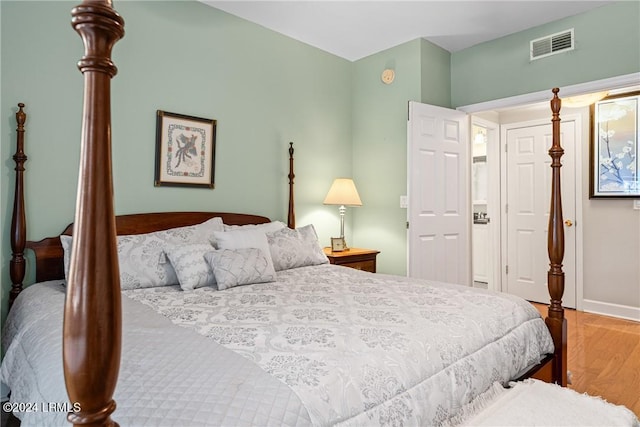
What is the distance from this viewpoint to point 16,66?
2.21 m

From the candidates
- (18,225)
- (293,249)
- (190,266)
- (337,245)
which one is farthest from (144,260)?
(337,245)

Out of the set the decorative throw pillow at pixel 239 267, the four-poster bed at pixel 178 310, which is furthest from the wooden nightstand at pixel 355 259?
the decorative throw pillow at pixel 239 267

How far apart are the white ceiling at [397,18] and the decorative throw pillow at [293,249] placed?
176cm

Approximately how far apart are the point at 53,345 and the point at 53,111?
169 cm

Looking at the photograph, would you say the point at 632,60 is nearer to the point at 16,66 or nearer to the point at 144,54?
the point at 144,54

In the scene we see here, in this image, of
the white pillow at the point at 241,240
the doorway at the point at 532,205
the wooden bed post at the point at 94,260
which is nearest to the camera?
the wooden bed post at the point at 94,260

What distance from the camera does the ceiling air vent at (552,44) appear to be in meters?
3.18

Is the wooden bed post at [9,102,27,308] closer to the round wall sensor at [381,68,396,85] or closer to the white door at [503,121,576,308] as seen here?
the round wall sensor at [381,68,396,85]

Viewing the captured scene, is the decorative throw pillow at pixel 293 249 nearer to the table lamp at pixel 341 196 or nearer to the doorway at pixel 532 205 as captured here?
the table lamp at pixel 341 196

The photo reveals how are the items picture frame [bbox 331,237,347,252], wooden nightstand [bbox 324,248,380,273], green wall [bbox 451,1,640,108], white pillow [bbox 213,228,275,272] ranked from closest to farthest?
white pillow [bbox 213,228,275,272] → green wall [bbox 451,1,640,108] → wooden nightstand [bbox 324,248,380,273] → picture frame [bbox 331,237,347,252]

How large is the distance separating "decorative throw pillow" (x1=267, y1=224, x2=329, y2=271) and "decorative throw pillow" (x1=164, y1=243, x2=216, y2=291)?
559 millimetres

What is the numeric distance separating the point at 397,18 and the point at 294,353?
2.99 meters

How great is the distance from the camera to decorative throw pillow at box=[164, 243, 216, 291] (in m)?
2.09

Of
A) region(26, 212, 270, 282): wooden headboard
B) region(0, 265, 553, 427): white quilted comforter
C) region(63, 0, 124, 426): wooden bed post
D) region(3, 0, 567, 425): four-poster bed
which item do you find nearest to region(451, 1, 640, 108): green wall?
region(3, 0, 567, 425): four-poster bed
